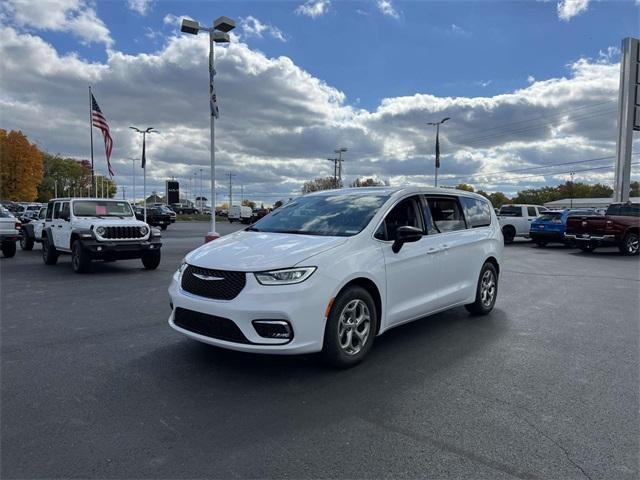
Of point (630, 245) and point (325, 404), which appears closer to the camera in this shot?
point (325, 404)

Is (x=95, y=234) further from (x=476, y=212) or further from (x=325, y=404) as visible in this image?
(x=325, y=404)

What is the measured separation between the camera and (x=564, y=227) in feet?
65.0

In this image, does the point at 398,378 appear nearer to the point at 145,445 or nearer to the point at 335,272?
the point at 335,272

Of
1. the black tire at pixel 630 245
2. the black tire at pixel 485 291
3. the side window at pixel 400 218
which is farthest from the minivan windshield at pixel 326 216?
the black tire at pixel 630 245

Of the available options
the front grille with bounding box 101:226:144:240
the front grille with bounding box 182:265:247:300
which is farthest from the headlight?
the front grille with bounding box 101:226:144:240

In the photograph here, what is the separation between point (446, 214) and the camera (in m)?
6.11

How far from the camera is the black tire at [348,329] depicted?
4234mm

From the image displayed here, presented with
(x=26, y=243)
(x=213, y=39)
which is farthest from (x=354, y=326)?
(x=26, y=243)

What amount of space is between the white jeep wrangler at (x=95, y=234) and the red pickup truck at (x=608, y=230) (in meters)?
14.9

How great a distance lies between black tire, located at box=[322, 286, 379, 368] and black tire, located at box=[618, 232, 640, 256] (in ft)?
53.4

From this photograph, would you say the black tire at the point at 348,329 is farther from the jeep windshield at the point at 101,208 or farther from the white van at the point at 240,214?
the white van at the point at 240,214

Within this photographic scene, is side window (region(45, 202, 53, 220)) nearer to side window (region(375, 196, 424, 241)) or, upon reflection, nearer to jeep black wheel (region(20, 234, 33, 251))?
jeep black wheel (region(20, 234, 33, 251))

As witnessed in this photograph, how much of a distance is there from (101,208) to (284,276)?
974 centimetres

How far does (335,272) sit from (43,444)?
2.47 m
